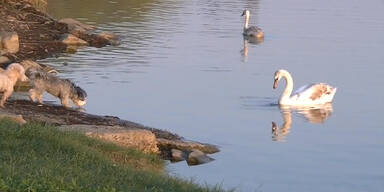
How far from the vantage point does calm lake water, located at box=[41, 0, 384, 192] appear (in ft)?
48.2

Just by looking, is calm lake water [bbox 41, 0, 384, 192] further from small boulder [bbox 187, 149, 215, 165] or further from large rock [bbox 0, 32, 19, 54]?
large rock [bbox 0, 32, 19, 54]

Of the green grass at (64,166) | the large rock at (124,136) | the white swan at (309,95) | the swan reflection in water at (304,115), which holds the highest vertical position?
the green grass at (64,166)

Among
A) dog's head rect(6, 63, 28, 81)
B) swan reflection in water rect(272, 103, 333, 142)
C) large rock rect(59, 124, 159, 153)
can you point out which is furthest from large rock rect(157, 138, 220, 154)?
dog's head rect(6, 63, 28, 81)

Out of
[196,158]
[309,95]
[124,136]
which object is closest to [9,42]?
[309,95]

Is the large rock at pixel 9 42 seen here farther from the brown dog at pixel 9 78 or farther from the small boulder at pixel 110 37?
the brown dog at pixel 9 78

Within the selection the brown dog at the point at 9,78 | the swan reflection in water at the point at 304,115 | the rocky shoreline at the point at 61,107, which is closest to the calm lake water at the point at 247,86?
the swan reflection in water at the point at 304,115

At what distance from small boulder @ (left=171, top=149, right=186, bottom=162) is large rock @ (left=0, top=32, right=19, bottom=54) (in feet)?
34.0

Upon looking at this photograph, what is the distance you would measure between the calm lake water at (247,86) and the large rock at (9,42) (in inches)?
43.5

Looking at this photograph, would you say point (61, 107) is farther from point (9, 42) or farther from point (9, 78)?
point (9, 42)

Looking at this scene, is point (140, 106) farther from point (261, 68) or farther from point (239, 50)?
point (239, 50)

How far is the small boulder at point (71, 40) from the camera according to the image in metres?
28.1

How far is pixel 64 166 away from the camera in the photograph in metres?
9.52

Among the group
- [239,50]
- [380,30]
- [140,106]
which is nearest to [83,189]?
[140,106]

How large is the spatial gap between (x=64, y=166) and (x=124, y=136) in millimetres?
4370
